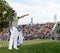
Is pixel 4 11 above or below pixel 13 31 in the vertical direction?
above

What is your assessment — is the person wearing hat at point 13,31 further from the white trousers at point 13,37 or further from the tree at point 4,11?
the tree at point 4,11

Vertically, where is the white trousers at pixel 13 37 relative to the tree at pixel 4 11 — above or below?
below

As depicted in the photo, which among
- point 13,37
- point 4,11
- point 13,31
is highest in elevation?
point 4,11

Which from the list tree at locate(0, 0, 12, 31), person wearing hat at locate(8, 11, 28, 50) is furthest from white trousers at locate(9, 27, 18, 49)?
tree at locate(0, 0, 12, 31)

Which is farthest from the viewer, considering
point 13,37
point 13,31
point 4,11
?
point 4,11

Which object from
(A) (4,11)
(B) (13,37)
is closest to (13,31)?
(B) (13,37)

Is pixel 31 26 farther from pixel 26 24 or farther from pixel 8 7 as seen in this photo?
pixel 8 7

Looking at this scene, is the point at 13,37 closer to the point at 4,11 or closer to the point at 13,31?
the point at 13,31

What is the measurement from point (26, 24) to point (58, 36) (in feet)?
39.0

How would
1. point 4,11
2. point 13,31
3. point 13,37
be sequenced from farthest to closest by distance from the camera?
point 4,11 → point 13,37 → point 13,31

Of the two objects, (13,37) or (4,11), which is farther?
(4,11)

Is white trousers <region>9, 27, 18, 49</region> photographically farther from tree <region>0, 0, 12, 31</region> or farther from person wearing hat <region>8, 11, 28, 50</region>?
tree <region>0, 0, 12, 31</region>

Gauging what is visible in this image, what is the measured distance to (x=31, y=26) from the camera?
2420 inches

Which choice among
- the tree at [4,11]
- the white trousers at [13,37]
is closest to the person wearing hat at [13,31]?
the white trousers at [13,37]
